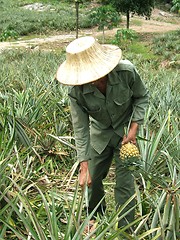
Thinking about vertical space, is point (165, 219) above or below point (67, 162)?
above

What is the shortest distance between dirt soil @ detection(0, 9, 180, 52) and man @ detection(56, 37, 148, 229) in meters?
13.5

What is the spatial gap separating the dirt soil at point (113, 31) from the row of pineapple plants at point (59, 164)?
11965 mm

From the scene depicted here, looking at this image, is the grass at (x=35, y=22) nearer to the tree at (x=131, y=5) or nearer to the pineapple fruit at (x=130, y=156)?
the tree at (x=131, y=5)

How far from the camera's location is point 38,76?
5.47 m

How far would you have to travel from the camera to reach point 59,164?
3713 millimetres

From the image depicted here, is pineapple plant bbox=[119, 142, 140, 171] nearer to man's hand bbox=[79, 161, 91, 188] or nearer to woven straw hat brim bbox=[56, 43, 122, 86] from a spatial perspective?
man's hand bbox=[79, 161, 91, 188]

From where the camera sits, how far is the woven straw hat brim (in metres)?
2.23

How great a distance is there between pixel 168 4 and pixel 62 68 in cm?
2952

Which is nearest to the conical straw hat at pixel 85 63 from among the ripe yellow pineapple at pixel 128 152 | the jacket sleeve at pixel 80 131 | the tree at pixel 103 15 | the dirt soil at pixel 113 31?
the jacket sleeve at pixel 80 131

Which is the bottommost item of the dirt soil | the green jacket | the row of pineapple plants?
the dirt soil

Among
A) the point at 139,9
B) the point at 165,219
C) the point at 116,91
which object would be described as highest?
the point at 116,91

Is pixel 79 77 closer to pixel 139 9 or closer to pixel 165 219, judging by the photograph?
pixel 165 219

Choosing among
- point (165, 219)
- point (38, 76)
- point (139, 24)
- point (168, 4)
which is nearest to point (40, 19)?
point (139, 24)

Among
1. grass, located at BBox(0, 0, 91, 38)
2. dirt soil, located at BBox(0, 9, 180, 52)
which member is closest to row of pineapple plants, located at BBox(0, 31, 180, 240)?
dirt soil, located at BBox(0, 9, 180, 52)
